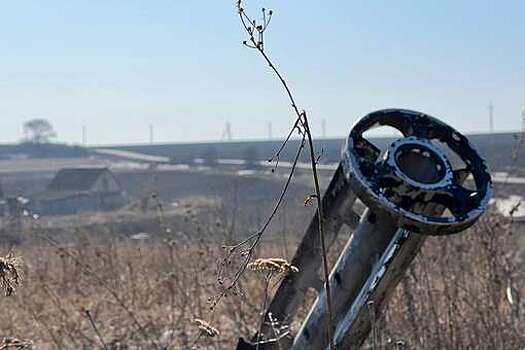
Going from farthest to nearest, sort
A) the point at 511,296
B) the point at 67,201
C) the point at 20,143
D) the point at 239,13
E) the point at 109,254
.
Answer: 1. the point at 20,143
2. the point at 67,201
3. the point at 109,254
4. the point at 511,296
5. the point at 239,13

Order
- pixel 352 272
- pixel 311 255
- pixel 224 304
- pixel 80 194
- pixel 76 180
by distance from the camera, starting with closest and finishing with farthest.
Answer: pixel 352 272 < pixel 311 255 < pixel 224 304 < pixel 80 194 < pixel 76 180

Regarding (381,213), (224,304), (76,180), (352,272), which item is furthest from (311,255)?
(76,180)

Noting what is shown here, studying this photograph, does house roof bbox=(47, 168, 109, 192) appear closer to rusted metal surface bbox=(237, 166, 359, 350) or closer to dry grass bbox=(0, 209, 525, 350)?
dry grass bbox=(0, 209, 525, 350)

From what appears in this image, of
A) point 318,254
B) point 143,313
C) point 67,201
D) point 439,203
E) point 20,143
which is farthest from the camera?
point 20,143

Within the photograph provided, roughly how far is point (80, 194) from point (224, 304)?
38157mm

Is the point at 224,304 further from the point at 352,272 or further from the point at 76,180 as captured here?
the point at 76,180

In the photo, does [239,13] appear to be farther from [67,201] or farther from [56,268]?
[67,201]

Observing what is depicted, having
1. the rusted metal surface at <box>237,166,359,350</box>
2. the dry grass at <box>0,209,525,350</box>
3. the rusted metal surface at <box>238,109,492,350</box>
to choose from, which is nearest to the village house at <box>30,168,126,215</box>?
the dry grass at <box>0,209,525,350</box>

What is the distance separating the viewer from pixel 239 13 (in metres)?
1.92

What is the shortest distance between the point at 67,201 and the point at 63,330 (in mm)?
38089

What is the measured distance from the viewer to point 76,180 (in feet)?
147

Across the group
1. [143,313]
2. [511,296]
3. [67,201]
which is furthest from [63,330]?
[67,201]

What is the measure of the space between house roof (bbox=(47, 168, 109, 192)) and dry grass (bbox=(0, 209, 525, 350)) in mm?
37431

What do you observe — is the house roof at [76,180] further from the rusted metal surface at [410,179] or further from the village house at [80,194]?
the rusted metal surface at [410,179]
